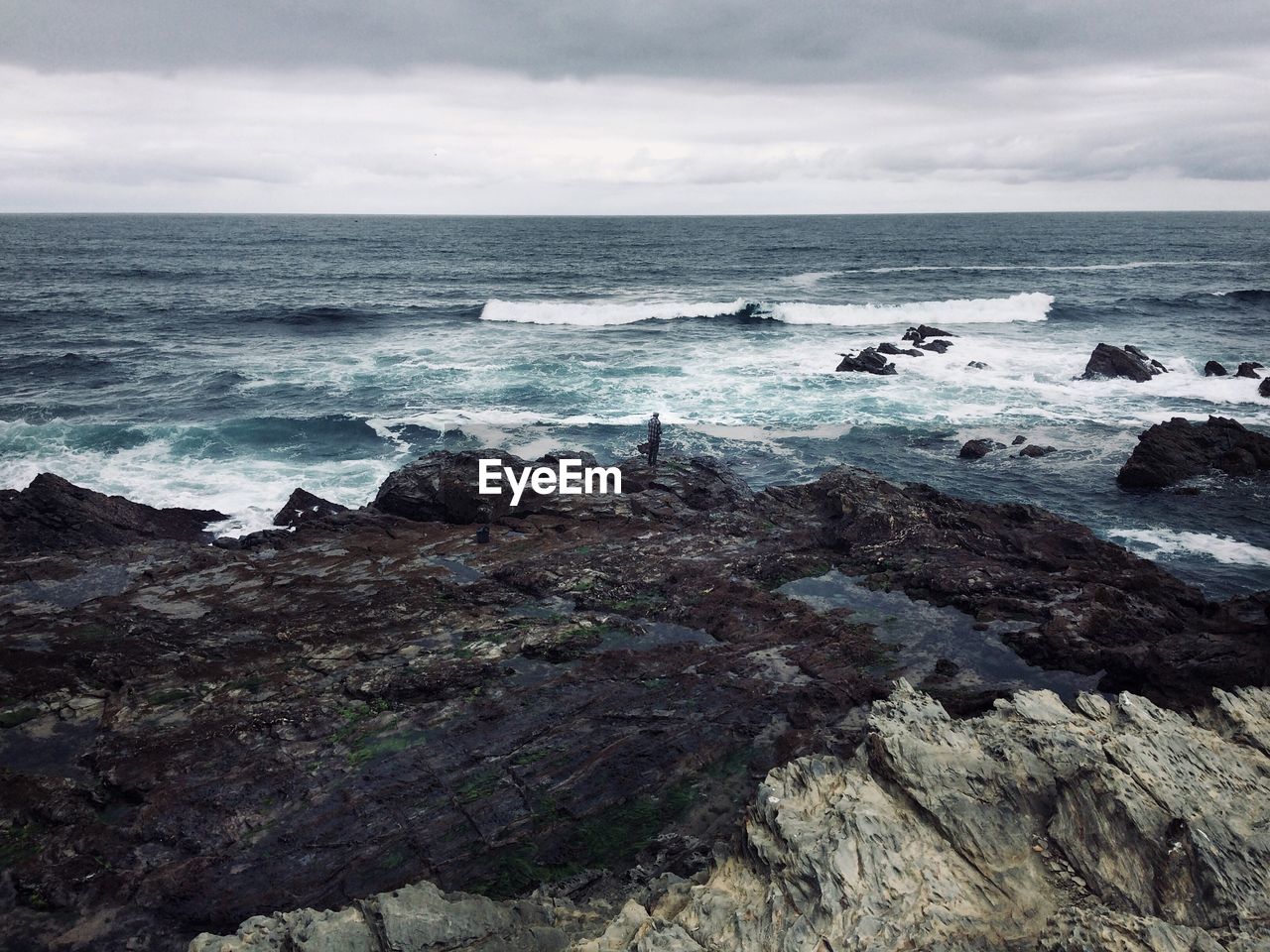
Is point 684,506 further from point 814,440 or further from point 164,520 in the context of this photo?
point 164,520

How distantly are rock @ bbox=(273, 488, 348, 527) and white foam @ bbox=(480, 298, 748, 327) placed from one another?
3745 cm

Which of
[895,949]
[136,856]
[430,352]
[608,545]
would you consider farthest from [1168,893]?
[430,352]

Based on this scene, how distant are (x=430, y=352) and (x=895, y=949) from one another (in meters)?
43.5

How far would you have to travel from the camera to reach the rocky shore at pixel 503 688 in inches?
339

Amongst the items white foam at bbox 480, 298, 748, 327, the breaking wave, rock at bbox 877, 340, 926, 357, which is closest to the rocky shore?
rock at bbox 877, 340, 926, 357

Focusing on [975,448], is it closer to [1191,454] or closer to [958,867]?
[1191,454]

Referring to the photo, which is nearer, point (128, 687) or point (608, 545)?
point (128, 687)

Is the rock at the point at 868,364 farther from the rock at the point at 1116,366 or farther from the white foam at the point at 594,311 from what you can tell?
the white foam at the point at 594,311

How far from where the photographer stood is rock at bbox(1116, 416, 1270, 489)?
24.2 metres

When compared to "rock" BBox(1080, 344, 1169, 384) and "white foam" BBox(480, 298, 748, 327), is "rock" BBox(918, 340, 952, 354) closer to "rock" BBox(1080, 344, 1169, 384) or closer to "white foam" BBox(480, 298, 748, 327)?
"rock" BBox(1080, 344, 1169, 384)

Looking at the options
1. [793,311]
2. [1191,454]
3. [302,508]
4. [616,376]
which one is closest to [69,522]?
[302,508]

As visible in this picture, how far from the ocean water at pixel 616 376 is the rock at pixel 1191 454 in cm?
101

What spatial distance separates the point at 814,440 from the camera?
30.0 metres

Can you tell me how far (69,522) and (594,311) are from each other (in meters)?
44.7
